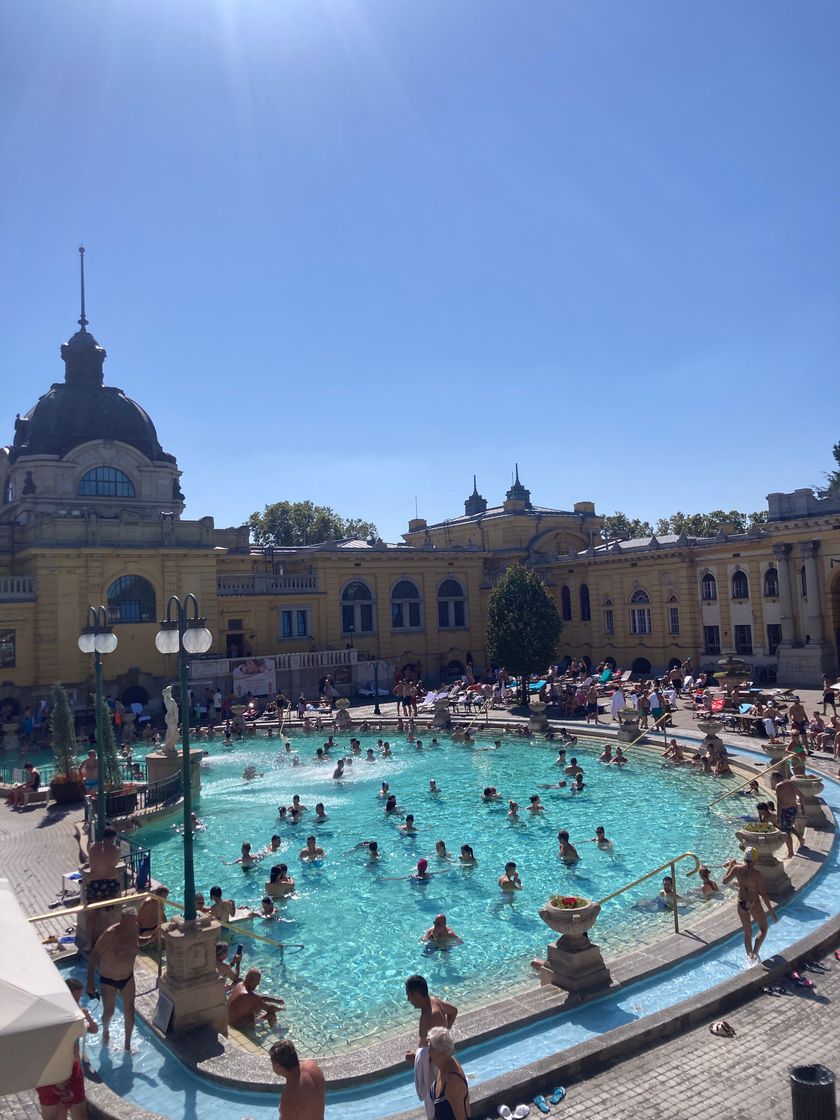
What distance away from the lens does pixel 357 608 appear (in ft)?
145

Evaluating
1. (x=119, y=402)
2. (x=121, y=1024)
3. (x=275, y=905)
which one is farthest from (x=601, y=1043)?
(x=119, y=402)

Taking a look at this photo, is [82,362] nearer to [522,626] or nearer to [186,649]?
[522,626]

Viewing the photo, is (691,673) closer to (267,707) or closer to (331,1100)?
(267,707)

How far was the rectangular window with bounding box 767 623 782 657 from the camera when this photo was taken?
37.0 m

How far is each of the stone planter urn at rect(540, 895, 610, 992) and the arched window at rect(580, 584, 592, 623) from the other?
Result: 3822 centimetres

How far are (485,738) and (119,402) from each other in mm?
27622

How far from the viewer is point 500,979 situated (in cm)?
1045

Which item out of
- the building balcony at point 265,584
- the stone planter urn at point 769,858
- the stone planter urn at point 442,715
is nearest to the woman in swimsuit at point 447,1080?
the stone planter urn at point 769,858

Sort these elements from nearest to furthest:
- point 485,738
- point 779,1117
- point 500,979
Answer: point 779,1117
point 500,979
point 485,738

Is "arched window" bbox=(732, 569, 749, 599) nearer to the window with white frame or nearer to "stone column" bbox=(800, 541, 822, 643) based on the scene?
"stone column" bbox=(800, 541, 822, 643)

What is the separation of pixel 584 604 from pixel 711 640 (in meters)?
8.51

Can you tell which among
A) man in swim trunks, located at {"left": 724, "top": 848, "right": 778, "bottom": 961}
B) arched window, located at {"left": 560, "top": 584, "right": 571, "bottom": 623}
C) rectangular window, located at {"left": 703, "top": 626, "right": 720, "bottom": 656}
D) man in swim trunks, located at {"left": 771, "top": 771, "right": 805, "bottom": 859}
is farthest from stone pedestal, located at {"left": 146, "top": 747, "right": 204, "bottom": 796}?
arched window, located at {"left": 560, "top": 584, "right": 571, "bottom": 623}

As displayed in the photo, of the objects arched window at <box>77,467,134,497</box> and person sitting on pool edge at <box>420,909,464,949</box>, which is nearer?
person sitting on pool edge at <box>420,909,464,949</box>

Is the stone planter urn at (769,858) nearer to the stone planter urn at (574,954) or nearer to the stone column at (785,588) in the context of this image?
the stone planter urn at (574,954)
